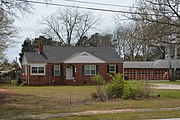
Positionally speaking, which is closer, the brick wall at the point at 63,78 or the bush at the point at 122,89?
the bush at the point at 122,89

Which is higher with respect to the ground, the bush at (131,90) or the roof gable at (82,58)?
the roof gable at (82,58)

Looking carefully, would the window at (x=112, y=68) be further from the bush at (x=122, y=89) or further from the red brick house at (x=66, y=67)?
the bush at (x=122, y=89)

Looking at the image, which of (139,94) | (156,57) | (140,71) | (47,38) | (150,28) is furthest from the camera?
(156,57)

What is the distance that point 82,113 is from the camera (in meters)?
18.0

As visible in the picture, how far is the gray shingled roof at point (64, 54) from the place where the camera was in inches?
2190

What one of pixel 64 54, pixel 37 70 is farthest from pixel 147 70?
pixel 37 70

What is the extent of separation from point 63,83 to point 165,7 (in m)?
28.2

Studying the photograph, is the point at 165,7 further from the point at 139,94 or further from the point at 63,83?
the point at 63,83

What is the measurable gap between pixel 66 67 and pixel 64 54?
2.95 meters

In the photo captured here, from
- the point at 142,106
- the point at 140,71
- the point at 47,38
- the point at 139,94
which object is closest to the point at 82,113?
the point at 142,106

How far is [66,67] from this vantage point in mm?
55969

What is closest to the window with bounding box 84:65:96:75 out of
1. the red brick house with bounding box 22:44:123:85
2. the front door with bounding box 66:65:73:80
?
the red brick house with bounding box 22:44:123:85

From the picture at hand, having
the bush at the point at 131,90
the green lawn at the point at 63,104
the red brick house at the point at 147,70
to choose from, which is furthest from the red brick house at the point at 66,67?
the bush at the point at 131,90

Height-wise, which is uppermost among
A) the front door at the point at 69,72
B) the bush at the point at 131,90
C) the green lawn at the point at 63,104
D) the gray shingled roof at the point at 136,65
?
the gray shingled roof at the point at 136,65
